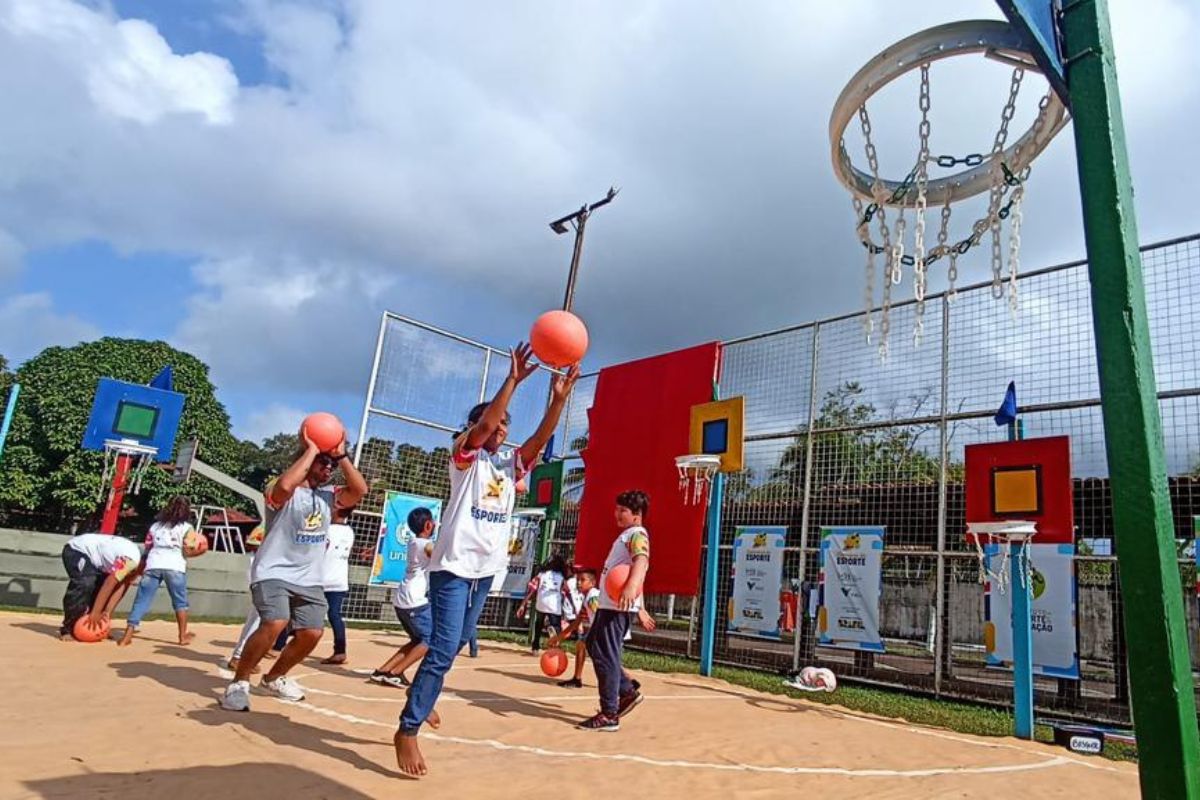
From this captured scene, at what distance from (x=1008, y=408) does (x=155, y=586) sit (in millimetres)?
10328

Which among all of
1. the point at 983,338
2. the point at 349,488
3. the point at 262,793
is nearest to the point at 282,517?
the point at 349,488

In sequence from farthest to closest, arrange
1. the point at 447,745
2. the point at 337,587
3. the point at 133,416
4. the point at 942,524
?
the point at 133,416 → the point at 942,524 → the point at 337,587 → the point at 447,745

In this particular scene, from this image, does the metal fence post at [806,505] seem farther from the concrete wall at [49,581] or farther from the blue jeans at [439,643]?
the concrete wall at [49,581]

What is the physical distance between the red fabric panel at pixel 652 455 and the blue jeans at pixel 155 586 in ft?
20.4

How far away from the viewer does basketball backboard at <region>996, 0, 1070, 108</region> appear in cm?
314

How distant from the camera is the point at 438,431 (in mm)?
15508

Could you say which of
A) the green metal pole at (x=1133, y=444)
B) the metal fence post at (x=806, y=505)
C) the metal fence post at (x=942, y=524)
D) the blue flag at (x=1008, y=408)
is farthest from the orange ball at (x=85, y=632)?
the blue flag at (x=1008, y=408)

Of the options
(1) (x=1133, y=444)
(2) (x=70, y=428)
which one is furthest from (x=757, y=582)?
(2) (x=70, y=428)

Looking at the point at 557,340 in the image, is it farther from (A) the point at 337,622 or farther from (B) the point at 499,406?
(A) the point at 337,622

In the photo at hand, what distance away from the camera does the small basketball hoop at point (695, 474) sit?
10.9 m

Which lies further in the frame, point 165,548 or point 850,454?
point 850,454

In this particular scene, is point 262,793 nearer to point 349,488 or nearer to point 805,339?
point 349,488

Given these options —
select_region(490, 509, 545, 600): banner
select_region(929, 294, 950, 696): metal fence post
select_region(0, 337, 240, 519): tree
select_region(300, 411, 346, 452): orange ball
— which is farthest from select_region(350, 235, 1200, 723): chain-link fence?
select_region(0, 337, 240, 519): tree

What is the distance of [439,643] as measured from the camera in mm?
4215
